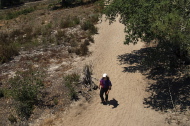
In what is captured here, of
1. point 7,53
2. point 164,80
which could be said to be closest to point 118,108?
point 164,80

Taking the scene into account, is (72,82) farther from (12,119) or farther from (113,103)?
(12,119)

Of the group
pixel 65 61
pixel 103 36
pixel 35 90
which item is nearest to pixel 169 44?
pixel 35 90

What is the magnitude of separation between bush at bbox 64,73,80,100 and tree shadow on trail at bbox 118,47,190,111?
3.41m

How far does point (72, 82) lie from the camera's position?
13.2 metres

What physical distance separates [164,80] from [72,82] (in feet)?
17.7

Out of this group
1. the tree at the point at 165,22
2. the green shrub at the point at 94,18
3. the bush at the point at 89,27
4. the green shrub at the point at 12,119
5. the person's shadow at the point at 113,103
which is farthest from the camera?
the green shrub at the point at 94,18

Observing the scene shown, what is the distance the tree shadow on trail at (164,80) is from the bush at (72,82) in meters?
3.41

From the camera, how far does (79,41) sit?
19.7 m

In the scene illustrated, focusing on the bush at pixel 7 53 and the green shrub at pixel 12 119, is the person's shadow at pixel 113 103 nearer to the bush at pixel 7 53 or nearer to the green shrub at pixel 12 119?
the green shrub at pixel 12 119

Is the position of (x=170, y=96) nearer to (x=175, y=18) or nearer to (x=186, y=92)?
(x=186, y=92)

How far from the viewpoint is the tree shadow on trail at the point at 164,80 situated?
1090cm

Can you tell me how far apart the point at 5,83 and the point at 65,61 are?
4.48 m

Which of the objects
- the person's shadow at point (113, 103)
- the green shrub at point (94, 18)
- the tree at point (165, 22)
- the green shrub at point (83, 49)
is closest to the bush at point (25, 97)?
the person's shadow at point (113, 103)

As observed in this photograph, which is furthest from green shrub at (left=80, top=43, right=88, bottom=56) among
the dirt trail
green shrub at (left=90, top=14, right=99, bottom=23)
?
green shrub at (left=90, top=14, right=99, bottom=23)
